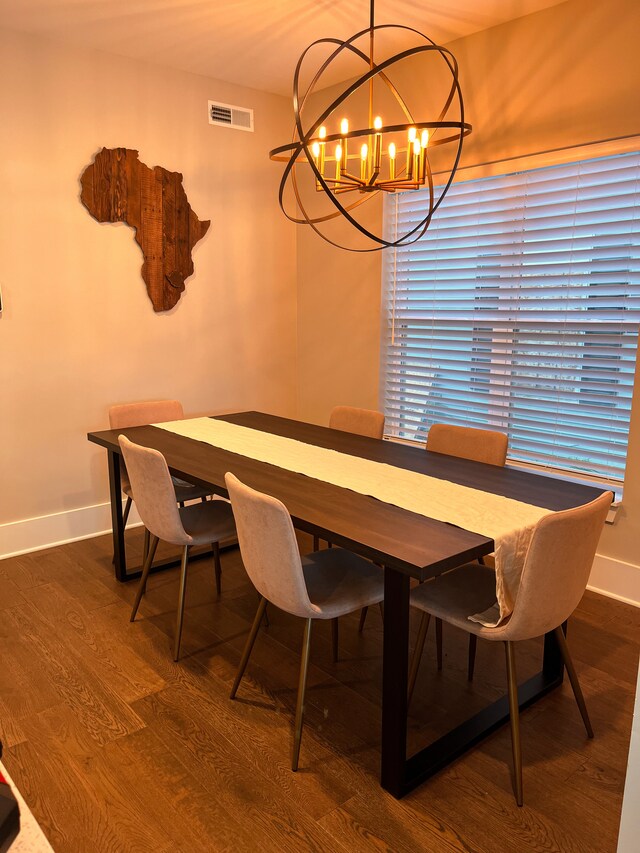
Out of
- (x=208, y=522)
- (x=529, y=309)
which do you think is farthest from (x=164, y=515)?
(x=529, y=309)

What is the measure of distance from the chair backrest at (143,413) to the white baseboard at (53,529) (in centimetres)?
74

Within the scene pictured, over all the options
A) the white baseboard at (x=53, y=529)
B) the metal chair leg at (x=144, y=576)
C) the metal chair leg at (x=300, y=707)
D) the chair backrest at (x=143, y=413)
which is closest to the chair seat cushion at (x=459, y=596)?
the metal chair leg at (x=300, y=707)

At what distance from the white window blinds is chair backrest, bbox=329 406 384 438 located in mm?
745

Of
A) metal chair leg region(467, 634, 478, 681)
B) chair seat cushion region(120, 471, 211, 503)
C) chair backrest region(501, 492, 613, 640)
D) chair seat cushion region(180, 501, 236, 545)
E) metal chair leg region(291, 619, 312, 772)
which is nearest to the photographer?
chair backrest region(501, 492, 613, 640)

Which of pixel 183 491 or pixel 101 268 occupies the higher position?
pixel 101 268

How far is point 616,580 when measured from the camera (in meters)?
3.14

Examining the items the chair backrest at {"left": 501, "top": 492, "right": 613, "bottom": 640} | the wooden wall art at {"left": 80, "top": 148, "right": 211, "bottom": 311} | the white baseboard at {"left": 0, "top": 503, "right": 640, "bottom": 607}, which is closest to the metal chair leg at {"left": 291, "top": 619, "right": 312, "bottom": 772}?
the chair backrest at {"left": 501, "top": 492, "right": 613, "bottom": 640}

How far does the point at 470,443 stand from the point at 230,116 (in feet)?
9.29

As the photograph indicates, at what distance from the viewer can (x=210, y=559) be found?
143 inches

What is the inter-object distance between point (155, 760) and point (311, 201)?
12.2ft

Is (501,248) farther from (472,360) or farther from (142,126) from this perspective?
(142,126)

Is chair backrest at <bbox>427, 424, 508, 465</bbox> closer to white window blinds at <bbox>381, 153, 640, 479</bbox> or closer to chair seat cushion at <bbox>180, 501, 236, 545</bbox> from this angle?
white window blinds at <bbox>381, 153, 640, 479</bbox>

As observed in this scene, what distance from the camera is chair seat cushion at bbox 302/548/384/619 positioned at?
81.0 inches

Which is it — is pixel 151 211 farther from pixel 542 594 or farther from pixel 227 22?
pixel 542 594
